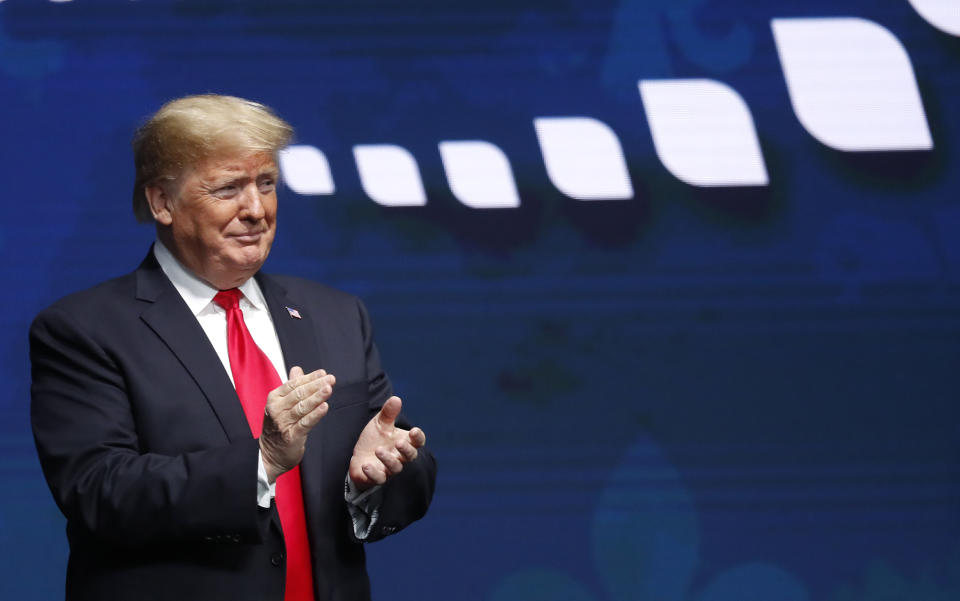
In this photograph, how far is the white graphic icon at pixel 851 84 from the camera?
3064mm

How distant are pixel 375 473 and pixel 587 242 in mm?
1466

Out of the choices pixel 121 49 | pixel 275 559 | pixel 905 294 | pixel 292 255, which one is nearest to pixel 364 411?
pixel 275 559

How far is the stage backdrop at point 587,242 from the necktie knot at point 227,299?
46.0 inches

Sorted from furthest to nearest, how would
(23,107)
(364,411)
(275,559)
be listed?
(23,107) → (364,411) → (275,559)

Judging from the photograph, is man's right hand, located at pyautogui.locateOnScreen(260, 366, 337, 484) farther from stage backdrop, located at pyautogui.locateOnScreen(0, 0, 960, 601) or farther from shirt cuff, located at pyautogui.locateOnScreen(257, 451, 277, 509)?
stage backdrop, located at pyautogui.locateOnScreen(0, 0, 960, 601)

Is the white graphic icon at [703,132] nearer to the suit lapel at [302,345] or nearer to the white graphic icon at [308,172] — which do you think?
the white graphic icon at [308,172]

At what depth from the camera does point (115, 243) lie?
3.04 meters

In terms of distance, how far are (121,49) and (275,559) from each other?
6.02 feet

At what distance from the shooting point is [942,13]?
3061 mm

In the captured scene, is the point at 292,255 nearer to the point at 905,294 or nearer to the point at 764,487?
the point at 764,487

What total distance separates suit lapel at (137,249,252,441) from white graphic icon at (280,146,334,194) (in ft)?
4.04

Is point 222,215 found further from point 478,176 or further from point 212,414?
point 478,176

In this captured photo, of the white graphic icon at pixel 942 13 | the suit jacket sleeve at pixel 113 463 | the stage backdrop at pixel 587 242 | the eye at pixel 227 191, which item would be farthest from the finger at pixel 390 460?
the white graphic icon at pixel 942 13

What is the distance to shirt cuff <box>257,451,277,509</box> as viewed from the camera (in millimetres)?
1606
